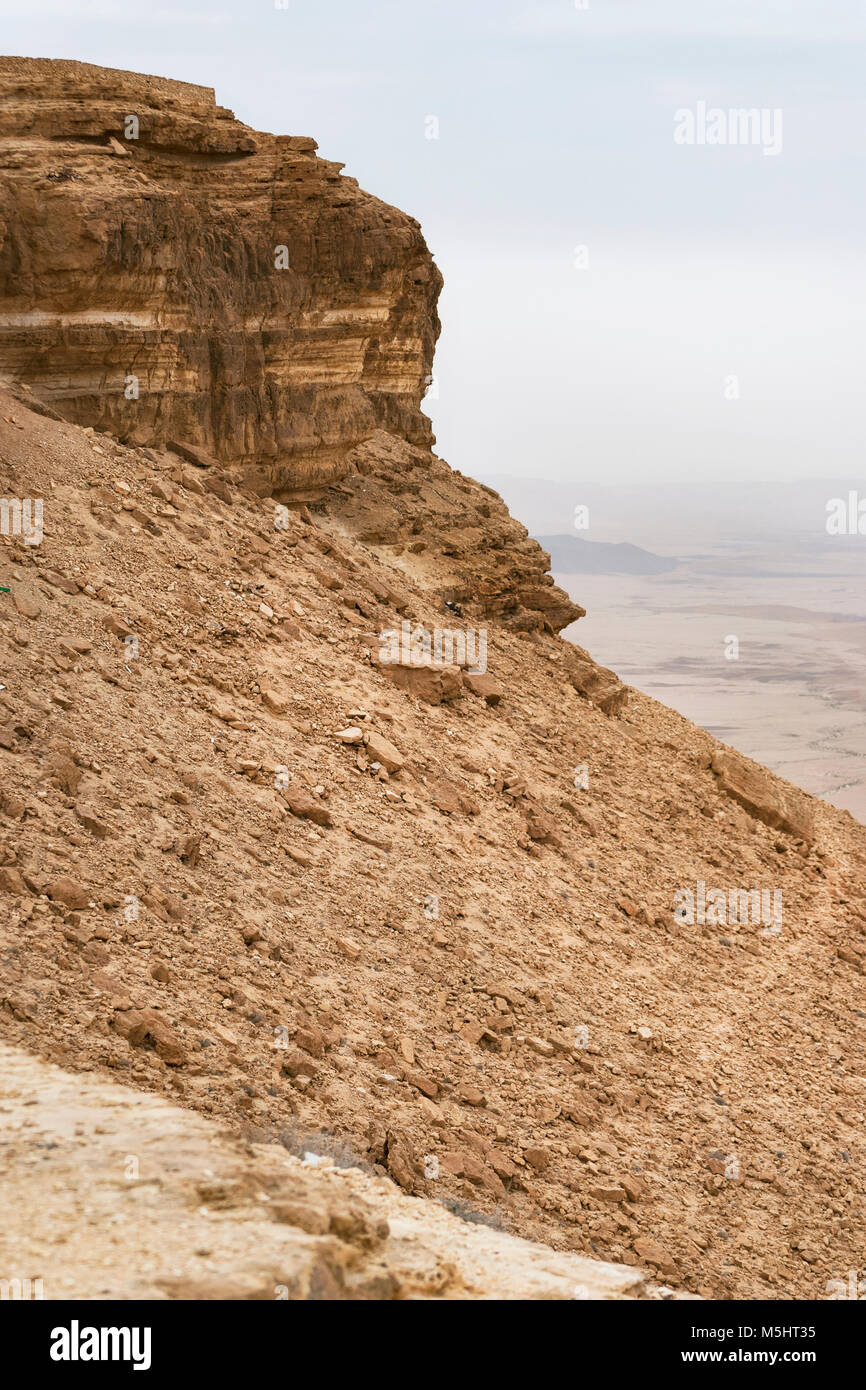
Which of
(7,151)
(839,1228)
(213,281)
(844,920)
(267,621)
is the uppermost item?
(7,151)

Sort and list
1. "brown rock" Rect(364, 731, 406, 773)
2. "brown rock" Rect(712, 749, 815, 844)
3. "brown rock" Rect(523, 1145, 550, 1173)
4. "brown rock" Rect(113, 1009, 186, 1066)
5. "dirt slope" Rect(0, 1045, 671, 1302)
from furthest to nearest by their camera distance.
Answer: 1. "brown rock" Rect(712, 749, 815, 844)
2. "brown rock" Rect(364, 731, 406, 773)
3. "brown rock" Rect(523, 1145, 550, 1173)
4. "brown rock" Rect(113, 1009, 186, 1066)
5. "dirt slope" Rect(0, 1045, 671, 1302)

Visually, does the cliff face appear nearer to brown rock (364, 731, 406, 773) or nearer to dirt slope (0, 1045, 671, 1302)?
brown rock (364, 731, 406, 773)

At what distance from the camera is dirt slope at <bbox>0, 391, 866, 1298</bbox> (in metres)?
9.44

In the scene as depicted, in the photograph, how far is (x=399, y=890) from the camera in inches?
489

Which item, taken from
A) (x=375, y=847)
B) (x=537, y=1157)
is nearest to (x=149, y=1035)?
(x=537, y=1157)

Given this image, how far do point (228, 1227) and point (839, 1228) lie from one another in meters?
7.23

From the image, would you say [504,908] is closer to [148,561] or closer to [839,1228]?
[839,1228]

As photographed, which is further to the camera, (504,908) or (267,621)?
(267,621)

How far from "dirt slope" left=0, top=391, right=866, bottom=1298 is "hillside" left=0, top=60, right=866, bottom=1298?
40mm

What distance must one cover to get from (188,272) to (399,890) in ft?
26.9

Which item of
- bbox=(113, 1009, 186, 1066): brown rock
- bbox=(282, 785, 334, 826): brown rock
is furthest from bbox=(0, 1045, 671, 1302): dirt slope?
bbox=(282, 785, 334, 826): brown rock

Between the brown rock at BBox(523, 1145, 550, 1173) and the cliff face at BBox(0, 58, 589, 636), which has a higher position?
the cliff face at BBox(0, 58, 589, 636)
